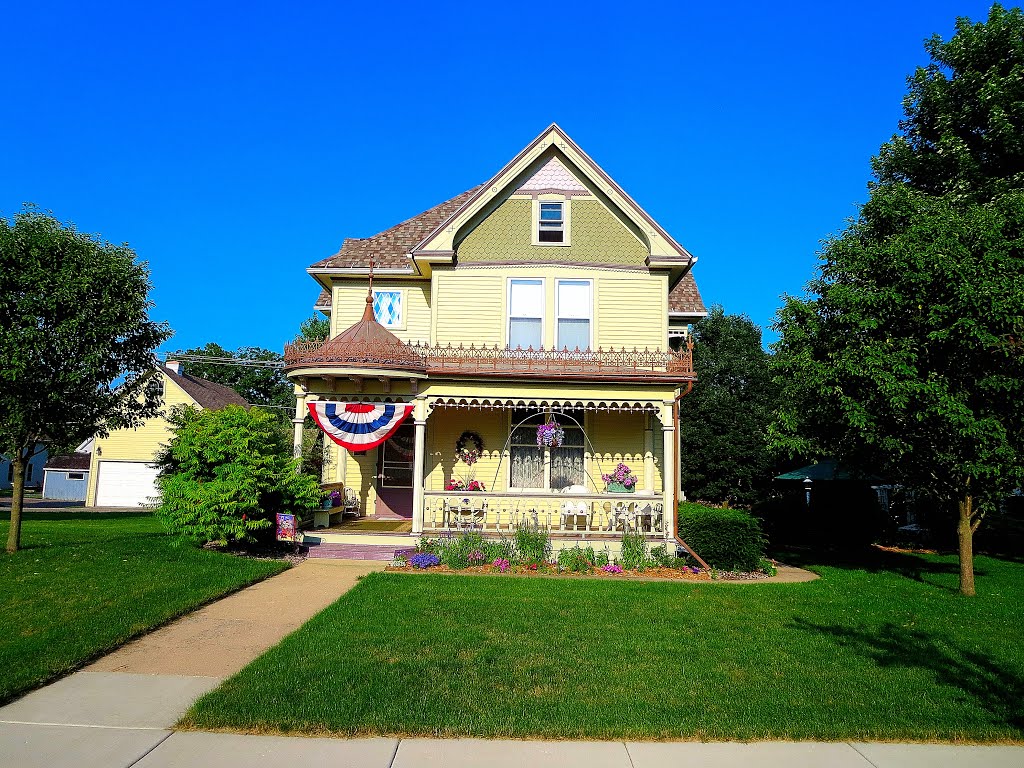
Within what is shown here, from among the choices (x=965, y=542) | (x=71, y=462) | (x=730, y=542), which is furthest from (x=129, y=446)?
(x=965, y=542)

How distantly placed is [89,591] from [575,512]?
8675 millimetres

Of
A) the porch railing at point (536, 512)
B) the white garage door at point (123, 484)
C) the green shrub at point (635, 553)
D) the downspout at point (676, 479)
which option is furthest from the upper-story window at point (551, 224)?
the white garage door at point (123, 484)

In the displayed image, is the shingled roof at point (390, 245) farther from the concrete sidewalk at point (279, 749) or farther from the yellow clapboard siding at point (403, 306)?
the concrete sidewalk at point (279, 749)

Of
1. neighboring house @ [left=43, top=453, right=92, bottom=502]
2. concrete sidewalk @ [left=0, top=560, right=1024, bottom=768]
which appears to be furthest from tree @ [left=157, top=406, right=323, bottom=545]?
neighboring house @ [left=43, top=453, right=92, bottom=502]

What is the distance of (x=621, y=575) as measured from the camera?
43.4 ft

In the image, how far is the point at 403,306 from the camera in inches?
728

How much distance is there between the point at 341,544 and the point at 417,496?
1921 millimetres

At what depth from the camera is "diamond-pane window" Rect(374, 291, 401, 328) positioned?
18.4 metres

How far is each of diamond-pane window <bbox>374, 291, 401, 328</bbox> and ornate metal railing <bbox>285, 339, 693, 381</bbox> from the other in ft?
8.37

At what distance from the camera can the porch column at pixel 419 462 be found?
14508 mm

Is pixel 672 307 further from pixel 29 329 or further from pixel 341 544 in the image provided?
pixel 29 329

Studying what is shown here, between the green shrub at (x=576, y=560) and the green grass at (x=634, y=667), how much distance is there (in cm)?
191

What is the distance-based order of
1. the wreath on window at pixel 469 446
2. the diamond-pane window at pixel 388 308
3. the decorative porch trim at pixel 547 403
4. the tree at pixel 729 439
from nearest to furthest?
the decorative porch trim at pixel 547 403
the wreath on window at pixel 469 446
the diamond-pane window at pixel 388 308
the tree at pixel 729 439

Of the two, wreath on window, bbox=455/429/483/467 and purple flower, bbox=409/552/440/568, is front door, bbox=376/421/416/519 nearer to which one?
wreath on window, bbox=455/429/483/467
